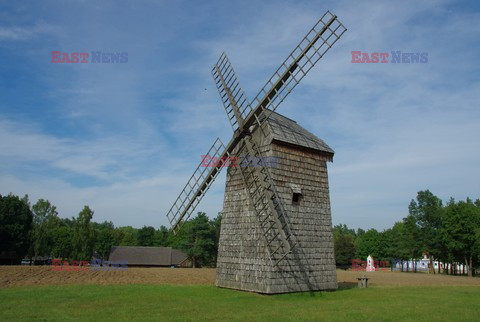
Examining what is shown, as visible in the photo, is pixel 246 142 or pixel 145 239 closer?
pixel 246 142

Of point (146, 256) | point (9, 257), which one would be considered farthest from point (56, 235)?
point (9, 257)

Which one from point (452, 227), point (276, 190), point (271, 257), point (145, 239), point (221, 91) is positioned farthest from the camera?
point (145, 239)

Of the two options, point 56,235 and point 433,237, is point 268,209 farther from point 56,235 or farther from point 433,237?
point 56,235

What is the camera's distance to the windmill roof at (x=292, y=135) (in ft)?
60.2

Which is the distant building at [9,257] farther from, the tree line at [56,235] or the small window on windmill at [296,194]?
the small window on windmill at [296,194]

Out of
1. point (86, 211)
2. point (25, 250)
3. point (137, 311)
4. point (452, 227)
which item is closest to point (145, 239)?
point (25, 250)

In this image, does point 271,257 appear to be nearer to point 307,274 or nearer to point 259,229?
point 259,229

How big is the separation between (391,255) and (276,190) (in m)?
60.9

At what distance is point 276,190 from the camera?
17.3 m

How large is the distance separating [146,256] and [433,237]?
4729 centimetres

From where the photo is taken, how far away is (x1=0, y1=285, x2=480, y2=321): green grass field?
11312mm

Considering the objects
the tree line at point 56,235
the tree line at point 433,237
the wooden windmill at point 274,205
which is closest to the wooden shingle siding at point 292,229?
the wooden windmill at point 274,205

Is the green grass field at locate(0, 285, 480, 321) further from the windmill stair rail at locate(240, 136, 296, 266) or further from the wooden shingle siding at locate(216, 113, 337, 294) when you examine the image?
the windmill stair rail at locate(240, 136, 296, 266)

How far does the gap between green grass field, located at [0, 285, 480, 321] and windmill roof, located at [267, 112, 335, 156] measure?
7.73m
